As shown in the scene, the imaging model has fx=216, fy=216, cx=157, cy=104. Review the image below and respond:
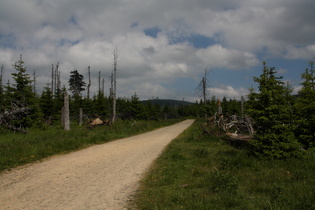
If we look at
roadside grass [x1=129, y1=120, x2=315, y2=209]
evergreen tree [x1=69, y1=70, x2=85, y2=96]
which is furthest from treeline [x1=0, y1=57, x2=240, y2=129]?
roadside grass [x1=129, y1=120, x2=315, y2=209]

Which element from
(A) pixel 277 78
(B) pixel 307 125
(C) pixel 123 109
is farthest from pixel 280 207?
(C) pixel 123 109

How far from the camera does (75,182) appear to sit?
632cm

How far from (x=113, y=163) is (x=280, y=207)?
5940 mm

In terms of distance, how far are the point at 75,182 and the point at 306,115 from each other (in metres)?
10.6

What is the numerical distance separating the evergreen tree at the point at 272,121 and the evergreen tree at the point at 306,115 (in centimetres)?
242

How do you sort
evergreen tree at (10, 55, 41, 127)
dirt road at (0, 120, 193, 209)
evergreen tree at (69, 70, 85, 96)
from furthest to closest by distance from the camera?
1. evergreen tree at (69, 70, 85, 96)
2. evergreen tree at (10, 55, 41, 127)
3. dirt road at (0, 120, 193, 209)

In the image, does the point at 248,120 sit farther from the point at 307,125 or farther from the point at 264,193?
the point at 264,193

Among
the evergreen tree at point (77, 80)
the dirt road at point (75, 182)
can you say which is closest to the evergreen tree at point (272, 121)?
the dirt road at point (75, 182)

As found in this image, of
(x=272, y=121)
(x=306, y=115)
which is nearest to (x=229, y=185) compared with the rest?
(x=272, y=121)

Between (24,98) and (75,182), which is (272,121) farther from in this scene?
(24,98)

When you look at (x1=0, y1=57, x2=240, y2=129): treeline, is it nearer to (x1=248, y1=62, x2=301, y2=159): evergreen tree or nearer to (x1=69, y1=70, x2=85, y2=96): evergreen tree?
(x1=69, y1=70, x2=85, y2=96): evergreen tree

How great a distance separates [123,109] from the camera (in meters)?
48.4

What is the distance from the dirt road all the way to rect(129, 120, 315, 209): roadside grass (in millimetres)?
557

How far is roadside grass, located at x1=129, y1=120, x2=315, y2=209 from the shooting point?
15.1ft
